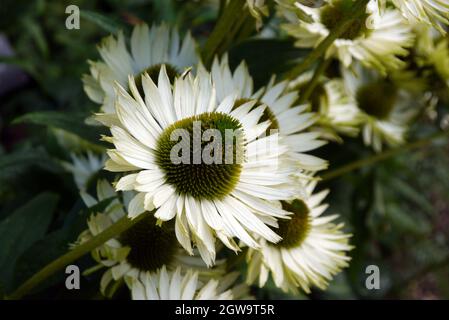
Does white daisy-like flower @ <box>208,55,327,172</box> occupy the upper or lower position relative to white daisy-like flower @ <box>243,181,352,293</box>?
upper

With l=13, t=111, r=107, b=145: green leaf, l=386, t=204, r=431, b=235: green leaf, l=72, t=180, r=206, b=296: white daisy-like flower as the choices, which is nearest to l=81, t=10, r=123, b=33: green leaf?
l=13, t=111, r=107, b=145: green leaf

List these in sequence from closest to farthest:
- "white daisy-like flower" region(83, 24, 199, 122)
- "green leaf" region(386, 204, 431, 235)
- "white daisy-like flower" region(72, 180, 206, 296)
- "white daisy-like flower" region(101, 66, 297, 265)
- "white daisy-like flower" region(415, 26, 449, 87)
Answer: "white daisy-like flower" region(101, 66, 297, 265), "white daisy-like flower" region(72, 180, 206, 296), "white daisy-like flower" region(83, 24, 199, 122), "white daisy-like flower" region(415, 26, 449, 87), "green leaf" region(386, 204, 431, 235)

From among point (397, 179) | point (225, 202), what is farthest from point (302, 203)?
point (397, 179)

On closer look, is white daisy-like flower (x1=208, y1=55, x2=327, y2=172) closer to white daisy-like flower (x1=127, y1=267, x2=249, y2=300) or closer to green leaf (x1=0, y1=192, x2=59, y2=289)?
white daisy-like flower (x1=127, y1=267, x2=249, y2=300)

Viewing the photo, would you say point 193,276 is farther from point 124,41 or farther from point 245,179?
point 124,41

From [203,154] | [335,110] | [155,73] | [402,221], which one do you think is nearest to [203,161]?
[203,154]

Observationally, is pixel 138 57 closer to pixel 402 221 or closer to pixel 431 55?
pixel 431 55
